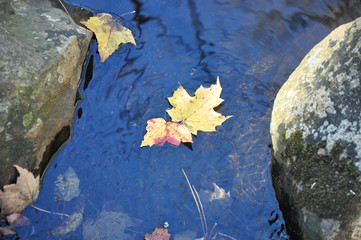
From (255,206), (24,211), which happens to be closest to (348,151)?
(255,206)

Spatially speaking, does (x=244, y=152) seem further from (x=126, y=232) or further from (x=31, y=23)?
(x=31, y=23)

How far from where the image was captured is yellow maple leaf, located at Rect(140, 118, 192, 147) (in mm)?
2814

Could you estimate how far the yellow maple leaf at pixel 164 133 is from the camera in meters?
2.81

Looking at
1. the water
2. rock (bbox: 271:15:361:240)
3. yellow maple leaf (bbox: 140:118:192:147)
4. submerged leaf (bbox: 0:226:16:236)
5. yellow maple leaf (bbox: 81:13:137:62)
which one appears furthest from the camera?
yellow maple leaf (bbox: 81:13:137:62)

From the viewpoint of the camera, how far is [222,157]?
282cm

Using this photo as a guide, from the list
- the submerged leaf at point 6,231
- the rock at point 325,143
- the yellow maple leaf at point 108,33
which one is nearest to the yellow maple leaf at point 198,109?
the rock at point 325,143

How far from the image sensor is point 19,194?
100 inches

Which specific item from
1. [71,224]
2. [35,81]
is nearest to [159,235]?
[71,224]

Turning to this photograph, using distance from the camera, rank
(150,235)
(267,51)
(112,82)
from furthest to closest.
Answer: (267,51)
(112,82)
(150,235)

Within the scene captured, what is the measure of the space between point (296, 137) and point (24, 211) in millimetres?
2020

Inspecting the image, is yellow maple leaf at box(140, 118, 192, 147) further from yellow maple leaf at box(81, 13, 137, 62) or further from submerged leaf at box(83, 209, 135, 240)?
yellow maple leaf at box(81, 13, 137, 62)

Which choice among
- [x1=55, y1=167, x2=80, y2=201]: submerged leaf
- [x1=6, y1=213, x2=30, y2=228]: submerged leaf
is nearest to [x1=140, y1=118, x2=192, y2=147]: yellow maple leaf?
[x1=55, y1=167, x2=80, y2=201]: submerged leaf

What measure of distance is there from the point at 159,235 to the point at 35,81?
145 centimetres

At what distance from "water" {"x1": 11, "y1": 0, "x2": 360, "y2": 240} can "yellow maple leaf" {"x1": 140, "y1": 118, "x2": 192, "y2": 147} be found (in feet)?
0.22
